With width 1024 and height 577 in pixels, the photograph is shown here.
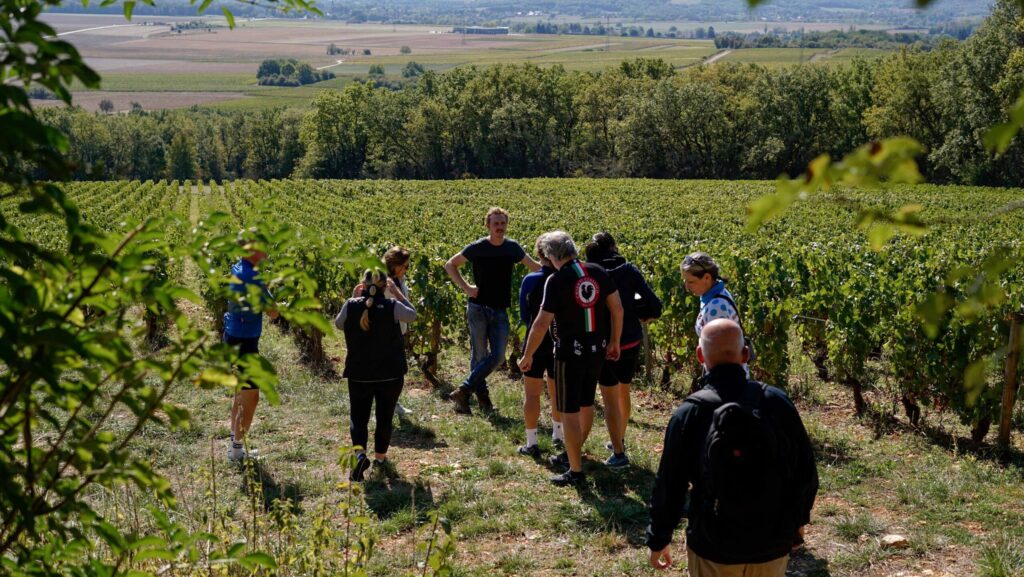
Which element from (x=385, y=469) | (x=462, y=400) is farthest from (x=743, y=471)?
(x=462, y=400)

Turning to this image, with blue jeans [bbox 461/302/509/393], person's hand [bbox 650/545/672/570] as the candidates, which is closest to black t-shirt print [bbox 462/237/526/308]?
blue jeans [bbox 461/302/509/393]

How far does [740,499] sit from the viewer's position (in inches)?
138

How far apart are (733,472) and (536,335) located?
3.31m

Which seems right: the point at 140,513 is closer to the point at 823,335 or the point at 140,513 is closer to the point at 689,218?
the point at 823,335

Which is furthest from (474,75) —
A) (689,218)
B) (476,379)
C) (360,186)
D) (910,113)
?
(476,379)

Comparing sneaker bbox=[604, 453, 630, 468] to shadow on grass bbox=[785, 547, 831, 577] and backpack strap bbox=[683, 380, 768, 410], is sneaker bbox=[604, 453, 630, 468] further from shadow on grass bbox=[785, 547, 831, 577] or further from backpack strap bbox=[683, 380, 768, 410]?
backpack strap bbox=[683, 380, 768, 410]

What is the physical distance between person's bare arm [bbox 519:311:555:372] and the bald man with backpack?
2.87 metres

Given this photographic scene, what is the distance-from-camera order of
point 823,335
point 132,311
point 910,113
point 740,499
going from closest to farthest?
point 740,499 < point 823,335 < point 132,311 < point 910,113

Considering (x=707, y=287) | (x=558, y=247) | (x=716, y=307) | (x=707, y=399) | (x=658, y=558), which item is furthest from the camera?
(x=558, y=247)

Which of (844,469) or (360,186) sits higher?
(844,469)

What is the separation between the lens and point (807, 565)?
5.56 m

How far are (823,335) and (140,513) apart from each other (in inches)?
294

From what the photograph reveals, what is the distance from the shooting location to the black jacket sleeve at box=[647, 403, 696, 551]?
3672 mm

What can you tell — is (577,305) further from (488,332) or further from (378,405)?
(488,332)
